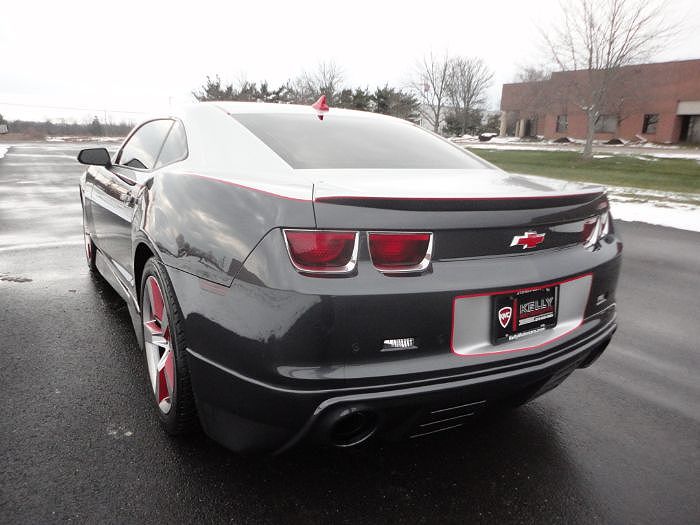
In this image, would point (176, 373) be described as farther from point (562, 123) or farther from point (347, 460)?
point (562, 123)

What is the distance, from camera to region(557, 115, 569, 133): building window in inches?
1874

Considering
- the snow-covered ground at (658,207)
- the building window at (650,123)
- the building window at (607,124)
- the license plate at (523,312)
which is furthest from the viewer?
the building window at (607,124)

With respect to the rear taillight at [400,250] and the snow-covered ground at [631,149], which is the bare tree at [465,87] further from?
the rear taillight at [400,250]

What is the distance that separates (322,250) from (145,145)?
218cm

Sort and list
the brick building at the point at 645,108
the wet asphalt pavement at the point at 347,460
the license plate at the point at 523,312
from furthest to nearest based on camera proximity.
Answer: the brick building at the point at 645,108 → the wet asphalt pavement at the point at 347,460 → the license plate at the point at 523,312

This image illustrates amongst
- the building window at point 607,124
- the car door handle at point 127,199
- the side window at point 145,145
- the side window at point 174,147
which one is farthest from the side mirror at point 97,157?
the building window at point 607,124

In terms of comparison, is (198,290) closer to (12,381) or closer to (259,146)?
(259,146)

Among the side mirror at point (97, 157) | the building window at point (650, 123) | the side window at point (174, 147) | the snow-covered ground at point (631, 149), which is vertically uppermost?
the side window at point (174, 147)

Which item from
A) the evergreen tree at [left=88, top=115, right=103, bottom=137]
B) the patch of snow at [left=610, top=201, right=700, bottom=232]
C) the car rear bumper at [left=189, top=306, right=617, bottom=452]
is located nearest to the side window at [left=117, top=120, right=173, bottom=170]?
the car rear bumper at [left=189, top=306, right=617, bottom=452]

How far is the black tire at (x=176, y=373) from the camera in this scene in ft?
6.63

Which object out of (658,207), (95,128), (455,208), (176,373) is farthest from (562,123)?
(176,373)

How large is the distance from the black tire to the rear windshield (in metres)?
→ 0.72

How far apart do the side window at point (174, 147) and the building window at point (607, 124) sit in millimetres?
48011

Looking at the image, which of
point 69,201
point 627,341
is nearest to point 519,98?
point 69,201
